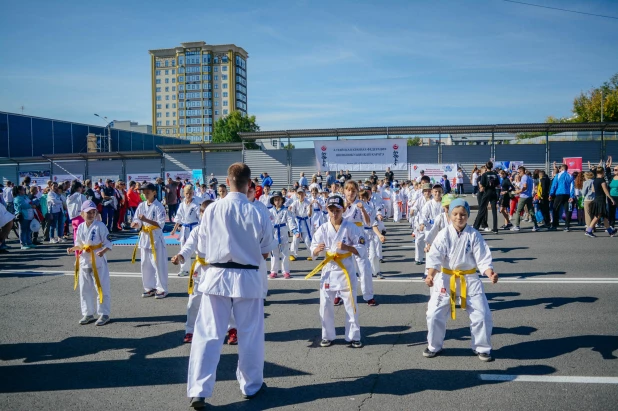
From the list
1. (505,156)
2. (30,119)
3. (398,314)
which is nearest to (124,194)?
(398,314)

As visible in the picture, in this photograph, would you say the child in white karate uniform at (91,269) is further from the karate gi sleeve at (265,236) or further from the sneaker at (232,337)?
the karate gi sleeve at (265,236)

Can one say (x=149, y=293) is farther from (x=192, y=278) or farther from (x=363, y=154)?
(x=363, y=154)

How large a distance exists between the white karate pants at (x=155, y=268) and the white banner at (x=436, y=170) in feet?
68.4

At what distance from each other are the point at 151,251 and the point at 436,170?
21.9m

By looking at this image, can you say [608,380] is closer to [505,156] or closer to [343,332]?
[343,332]

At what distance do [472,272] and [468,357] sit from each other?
99cm

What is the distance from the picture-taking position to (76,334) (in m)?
6.48

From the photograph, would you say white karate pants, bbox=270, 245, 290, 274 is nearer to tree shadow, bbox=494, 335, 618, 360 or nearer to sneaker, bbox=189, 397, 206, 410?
tree shadow, bbox=494, 335, 618, 360

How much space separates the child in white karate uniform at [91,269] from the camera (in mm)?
7016

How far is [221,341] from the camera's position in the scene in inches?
166

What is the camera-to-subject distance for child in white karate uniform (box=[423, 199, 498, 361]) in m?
5.07

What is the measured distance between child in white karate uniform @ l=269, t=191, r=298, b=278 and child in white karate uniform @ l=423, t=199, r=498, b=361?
5158mm

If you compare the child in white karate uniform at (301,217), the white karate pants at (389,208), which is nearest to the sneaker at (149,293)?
the child in white karate uniform at (301,217)

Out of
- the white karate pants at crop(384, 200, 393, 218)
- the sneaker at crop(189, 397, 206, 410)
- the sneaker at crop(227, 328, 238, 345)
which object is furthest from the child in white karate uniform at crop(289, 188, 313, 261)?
the white karate pants at crop(384, 200, 393, 218)
